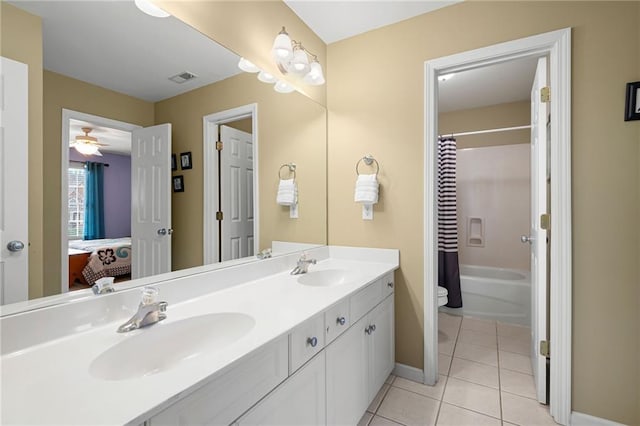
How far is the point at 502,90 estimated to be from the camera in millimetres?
3145

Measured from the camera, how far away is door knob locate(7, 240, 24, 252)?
32.2 inches

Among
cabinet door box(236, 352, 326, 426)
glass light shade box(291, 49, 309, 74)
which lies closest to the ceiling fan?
cabinet door box(236, 352, 326, 426)

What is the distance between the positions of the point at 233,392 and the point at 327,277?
1.11 meters

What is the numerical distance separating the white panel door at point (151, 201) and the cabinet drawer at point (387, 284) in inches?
46.2

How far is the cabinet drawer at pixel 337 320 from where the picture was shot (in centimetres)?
121

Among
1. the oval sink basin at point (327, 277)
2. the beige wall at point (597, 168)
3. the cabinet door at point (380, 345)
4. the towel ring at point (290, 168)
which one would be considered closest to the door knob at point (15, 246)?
the oval sink basin at point (327, 277)

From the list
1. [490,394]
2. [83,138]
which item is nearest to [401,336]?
[490,394]

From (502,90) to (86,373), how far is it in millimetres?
3842

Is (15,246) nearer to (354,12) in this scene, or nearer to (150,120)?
(150,120)

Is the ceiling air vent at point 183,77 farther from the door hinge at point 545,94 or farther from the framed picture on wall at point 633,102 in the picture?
the framed picture on wall at point 633,102

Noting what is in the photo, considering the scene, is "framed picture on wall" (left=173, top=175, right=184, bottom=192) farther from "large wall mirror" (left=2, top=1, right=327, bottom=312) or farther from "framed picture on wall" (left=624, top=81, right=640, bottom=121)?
"framed picture on wall" (left=624, top=81, right=640, bottom=121)

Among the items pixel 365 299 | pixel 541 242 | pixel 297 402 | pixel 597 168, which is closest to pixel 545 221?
pixel 541 242

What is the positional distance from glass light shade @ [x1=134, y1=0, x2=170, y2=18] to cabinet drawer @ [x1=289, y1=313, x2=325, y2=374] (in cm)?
131

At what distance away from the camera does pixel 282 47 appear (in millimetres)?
1706
